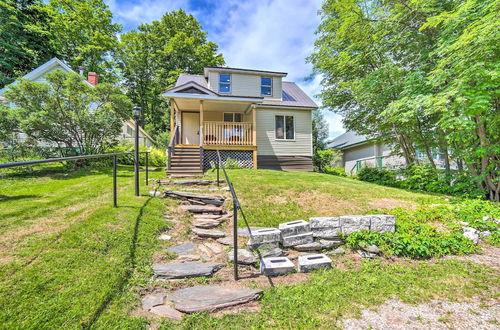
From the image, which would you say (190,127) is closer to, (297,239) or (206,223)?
(206,223)

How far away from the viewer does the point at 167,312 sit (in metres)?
2.08

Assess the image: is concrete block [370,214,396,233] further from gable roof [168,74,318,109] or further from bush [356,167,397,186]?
gable roof [168,74,318,109]

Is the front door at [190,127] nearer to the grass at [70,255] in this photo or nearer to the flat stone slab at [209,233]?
the grass at [70,255]

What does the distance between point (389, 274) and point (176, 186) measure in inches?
211

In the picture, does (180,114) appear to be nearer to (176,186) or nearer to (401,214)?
(176,186)

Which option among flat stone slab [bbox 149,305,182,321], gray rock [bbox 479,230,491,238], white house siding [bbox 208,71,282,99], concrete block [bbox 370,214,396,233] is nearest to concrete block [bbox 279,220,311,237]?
concrete block [bbox 370,214,396,233]

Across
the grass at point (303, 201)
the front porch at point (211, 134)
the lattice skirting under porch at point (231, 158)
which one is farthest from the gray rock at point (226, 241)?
the lattice skirting under porch at point (231, 158)

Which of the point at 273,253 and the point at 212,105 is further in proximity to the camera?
the point at 212,105

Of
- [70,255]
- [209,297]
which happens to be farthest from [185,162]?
[209,297]

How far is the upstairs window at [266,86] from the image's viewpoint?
43.9 feet

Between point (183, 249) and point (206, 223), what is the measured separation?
91 cm

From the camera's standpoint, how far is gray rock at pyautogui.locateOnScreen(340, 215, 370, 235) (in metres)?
3.74

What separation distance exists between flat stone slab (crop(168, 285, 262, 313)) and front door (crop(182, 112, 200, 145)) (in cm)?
1115

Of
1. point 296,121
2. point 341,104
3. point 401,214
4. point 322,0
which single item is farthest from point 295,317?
point 322,0
